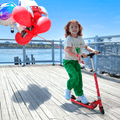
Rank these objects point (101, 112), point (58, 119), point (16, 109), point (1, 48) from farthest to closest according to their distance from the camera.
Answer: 1. point (1, 48)
2. point (16, 109)
3. point (101, 112)
4. point (58, 119)

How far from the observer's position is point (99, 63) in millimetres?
5031

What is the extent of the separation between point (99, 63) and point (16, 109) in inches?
136

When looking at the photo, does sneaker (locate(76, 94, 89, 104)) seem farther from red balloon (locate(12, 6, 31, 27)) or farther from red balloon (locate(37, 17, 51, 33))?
red balloon (locate(12, 6, 31, 27))

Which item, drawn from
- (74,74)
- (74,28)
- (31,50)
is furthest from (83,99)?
(31,50)

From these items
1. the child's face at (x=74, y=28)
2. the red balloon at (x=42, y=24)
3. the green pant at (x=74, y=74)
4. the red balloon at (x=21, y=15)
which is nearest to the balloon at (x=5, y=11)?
the red balloon at (x=21, y=15)

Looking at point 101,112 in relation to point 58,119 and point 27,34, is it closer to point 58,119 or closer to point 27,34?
point 58,119

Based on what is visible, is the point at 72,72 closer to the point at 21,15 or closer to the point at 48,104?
the point at 48,104

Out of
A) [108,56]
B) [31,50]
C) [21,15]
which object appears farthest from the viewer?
[31,50]

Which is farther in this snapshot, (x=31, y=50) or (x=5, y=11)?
(x=31, y=50)

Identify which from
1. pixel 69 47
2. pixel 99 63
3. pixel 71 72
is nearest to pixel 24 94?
pixel 71 72

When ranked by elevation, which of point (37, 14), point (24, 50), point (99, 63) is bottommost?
point (99, 63)

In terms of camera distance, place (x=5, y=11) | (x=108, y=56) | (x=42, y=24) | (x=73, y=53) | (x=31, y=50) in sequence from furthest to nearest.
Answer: (x=31, y=50) < (x=108, y=56) < (x=5, y=11) < (x=42, y=24) < (x=73, y=53)

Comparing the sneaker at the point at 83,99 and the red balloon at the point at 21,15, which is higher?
the red balloon at the point at 21,15

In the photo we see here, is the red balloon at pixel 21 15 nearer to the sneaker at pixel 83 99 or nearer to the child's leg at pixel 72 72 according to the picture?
the child's leg at pixel 72 72
